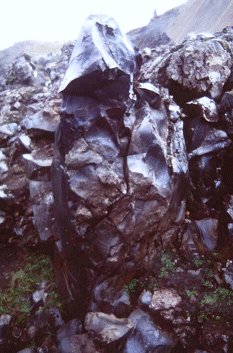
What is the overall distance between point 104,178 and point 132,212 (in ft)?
3.76

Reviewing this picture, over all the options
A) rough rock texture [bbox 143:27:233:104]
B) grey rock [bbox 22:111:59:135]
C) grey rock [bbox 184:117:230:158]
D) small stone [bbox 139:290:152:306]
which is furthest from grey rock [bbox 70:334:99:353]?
rough rock texture [bbox 143:27:233:104]

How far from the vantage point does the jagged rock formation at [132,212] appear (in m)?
7.29

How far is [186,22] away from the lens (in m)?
28.4

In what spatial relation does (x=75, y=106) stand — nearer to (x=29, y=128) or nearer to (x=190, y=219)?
(x=29, y=128)

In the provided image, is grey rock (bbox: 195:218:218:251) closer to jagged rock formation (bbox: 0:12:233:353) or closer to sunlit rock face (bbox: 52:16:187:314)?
jagged rock formation (bbox: 0:12:233:353)

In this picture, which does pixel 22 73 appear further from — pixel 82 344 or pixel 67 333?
pixel 82 344

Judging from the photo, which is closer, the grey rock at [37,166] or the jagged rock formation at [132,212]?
the jagged rock formation at [132,212]

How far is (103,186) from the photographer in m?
7.38

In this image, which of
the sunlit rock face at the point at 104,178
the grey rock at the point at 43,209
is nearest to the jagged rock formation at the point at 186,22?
the sunlit rock face at the point at 104,178

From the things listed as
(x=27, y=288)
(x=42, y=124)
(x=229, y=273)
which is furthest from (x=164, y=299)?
(x=42, y=124)


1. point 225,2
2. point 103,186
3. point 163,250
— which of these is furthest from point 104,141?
point 225,2

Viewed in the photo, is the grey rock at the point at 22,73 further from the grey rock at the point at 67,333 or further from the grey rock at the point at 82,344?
the grey rock at the point at 82,344

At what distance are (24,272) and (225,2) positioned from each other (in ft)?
88.4

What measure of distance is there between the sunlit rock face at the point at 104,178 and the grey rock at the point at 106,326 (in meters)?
0.25
